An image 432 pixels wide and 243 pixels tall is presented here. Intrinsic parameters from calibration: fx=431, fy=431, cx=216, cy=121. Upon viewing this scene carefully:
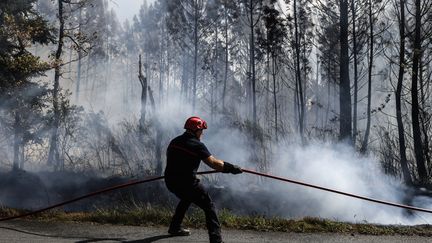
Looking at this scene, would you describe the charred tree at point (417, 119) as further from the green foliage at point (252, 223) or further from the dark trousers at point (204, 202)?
the dark trousers at point (204, 202)

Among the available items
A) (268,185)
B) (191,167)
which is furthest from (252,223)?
(268,185)

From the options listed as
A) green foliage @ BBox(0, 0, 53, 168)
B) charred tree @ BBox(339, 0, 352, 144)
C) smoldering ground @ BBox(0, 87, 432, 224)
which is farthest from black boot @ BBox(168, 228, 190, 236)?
charred tree @ BBox(339, 0, 352, 144)

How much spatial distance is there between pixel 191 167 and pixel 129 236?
1.44 metres

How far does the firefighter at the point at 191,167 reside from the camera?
18.4ft

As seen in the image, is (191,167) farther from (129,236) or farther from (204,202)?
(129,236)

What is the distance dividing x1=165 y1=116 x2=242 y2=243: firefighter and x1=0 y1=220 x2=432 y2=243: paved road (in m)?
0.60

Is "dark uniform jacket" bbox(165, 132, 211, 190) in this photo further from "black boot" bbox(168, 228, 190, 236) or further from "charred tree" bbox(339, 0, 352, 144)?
"charred tree" bbox(339, 0, 352, 144)

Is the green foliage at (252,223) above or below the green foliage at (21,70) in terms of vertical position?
below

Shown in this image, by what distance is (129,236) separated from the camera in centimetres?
616

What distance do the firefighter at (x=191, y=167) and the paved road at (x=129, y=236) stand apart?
0.60 m

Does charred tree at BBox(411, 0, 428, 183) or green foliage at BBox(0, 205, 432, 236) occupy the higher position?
charred tree at BBox(411, 0, 428, 183)

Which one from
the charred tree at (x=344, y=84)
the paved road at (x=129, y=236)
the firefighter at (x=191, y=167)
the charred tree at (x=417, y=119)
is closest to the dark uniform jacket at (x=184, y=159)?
the firefighter at (x=191, y=167)

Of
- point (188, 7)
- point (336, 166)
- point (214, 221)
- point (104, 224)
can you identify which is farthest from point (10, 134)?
point (188, 7)

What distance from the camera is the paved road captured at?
601 centimetres
